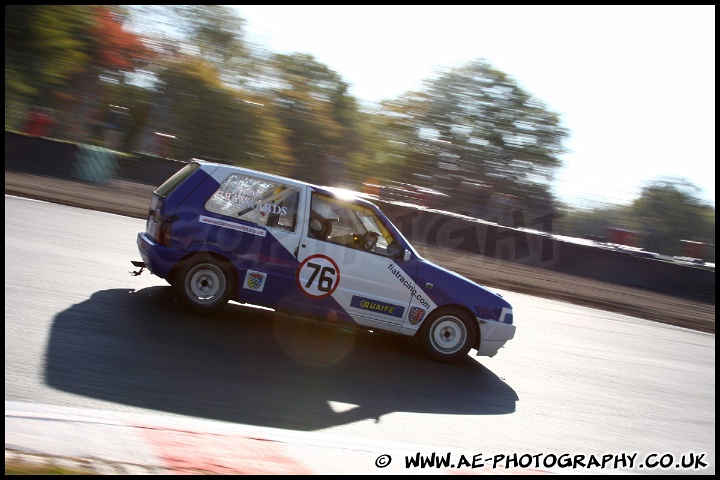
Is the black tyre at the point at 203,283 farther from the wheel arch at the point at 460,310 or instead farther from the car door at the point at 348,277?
the wheel arch at the point at 460,310

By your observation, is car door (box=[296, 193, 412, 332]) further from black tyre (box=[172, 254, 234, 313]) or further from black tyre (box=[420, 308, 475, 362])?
black tyre (box=[172, 254, 234, 313])

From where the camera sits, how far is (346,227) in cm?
761

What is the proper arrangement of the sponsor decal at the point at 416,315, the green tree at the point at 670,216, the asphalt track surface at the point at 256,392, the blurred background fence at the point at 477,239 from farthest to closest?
the green tree at the point at 670,216, the blurred background fence at the point at 477,239, the sponsor decal at the point at 416,315, the asphalt track surface at the point at 256,392

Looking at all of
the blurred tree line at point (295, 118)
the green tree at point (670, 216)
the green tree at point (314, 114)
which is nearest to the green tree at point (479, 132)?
the blurred tree line at point (295, 118)

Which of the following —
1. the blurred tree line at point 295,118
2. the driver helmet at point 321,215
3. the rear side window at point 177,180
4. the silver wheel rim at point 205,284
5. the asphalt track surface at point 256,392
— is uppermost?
the blurred tree line at point 295,118

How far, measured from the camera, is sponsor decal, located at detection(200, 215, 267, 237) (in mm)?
7293

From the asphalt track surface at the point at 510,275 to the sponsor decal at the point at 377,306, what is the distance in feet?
29.8

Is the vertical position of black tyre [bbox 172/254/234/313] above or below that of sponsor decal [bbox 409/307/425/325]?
above

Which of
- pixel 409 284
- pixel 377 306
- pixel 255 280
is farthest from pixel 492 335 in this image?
pixel 255 280

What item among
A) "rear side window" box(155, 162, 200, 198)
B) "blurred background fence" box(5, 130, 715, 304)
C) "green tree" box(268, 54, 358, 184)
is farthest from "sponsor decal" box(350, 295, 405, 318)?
"green tree" box(268, 54, 358, 184)

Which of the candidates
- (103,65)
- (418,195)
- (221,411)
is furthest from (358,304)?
(103,65)

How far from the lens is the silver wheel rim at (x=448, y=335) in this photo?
7.80 m

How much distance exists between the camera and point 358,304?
24.7 feet

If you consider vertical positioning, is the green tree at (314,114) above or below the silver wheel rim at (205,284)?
above
